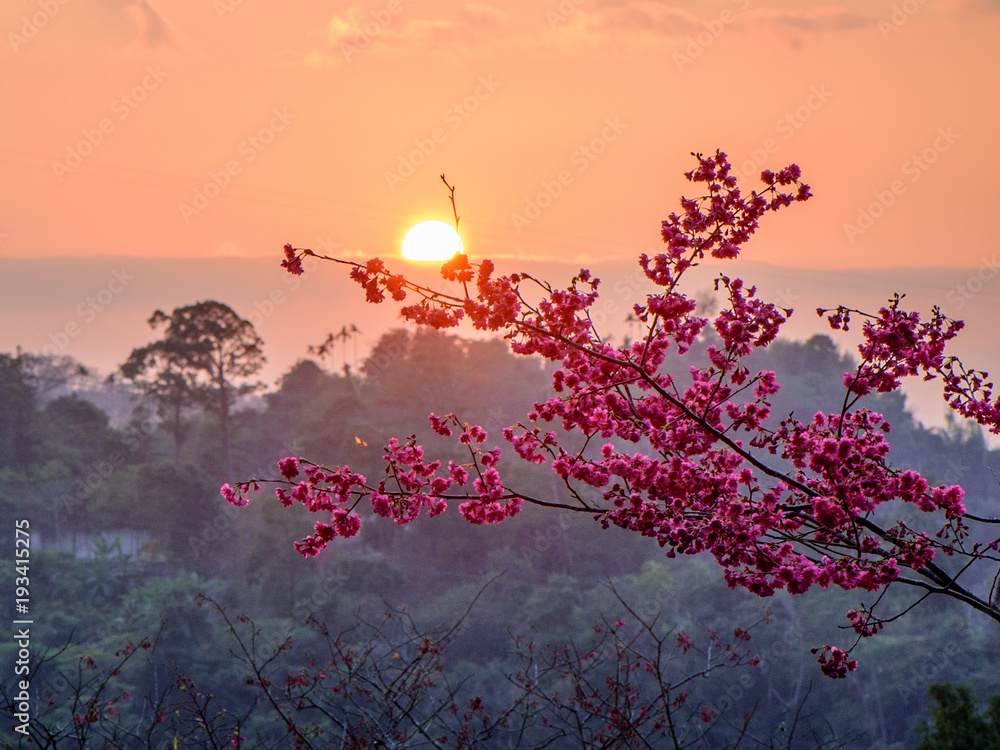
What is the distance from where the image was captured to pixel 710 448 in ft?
13.4

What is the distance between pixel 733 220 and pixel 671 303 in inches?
19.5

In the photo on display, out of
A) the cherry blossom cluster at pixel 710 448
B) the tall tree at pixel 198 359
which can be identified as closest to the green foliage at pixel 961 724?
the cherry blossom cluster at pixel 710 448

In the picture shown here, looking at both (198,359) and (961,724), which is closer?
(961,724)

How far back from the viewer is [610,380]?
13.1 feet

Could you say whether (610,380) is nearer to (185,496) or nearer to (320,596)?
(320,596)

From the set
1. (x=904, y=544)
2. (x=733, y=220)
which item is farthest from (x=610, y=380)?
(x=904, y=544)

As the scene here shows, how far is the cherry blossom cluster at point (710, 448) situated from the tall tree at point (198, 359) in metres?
32.2

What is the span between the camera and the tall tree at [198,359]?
34.6m

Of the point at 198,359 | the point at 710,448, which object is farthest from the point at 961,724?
the point at 198,359

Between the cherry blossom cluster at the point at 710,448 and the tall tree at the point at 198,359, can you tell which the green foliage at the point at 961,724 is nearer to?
the cherry blossom cluster at the point at 710,448

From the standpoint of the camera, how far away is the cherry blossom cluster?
3432mm

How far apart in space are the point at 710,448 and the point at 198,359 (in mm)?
33276

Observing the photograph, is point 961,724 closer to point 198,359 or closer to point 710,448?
point 710,448

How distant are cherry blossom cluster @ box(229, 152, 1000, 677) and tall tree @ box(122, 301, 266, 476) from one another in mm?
32206
